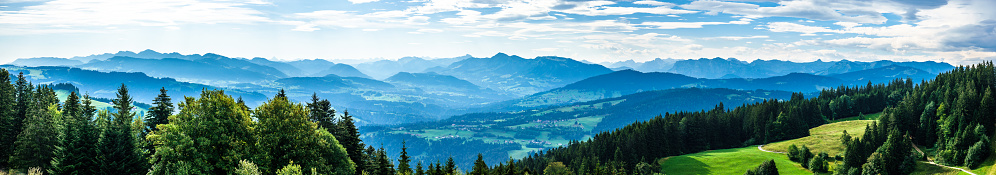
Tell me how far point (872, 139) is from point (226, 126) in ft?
275

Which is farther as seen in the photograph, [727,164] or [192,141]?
[727,164]

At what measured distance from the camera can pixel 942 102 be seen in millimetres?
80438

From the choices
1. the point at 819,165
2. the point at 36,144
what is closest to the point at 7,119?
the point at 36,144

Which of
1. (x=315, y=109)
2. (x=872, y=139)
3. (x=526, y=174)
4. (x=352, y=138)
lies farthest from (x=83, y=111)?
(x=872, y=139)

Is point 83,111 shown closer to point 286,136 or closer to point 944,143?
point 286,136

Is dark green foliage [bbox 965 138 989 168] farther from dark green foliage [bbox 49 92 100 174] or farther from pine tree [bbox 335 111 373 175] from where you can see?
dark green foliage [bbox 49 92 100 174]

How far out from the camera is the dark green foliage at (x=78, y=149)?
42.2 meters

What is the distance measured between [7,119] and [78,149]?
22.9 metres

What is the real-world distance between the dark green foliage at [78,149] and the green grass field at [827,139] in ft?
308

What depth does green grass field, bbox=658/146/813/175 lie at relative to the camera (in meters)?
77.5

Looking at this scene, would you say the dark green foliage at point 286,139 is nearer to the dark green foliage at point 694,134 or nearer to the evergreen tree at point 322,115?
the evergreen tree at point 322,115

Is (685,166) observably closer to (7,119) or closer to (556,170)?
(556,170)

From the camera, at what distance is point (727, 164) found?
8419cm

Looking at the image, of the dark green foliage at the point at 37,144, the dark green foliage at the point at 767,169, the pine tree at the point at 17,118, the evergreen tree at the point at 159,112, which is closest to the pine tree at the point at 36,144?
the dark green foliage at the point at 37,144
